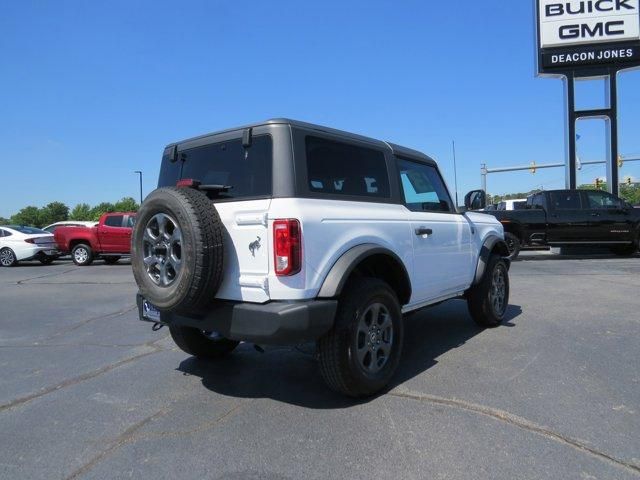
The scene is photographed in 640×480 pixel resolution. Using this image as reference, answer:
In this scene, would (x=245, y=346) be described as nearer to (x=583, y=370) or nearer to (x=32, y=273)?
(x=583, y=370)

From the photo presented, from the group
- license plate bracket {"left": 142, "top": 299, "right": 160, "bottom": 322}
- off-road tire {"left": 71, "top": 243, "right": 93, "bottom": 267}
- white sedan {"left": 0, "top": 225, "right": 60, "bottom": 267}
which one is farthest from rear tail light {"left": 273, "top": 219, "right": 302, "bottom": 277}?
white sedan {"left": 0, "top": 225, "right": 60, "bottom": 267}

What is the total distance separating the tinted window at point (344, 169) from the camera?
3473mm

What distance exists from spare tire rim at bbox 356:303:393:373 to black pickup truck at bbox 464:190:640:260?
10672 millimetres

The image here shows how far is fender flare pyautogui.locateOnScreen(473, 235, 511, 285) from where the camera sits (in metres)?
5.40

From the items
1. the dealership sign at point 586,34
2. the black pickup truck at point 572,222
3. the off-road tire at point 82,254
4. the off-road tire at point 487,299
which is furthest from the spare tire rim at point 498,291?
the dealership sign at point 586,34

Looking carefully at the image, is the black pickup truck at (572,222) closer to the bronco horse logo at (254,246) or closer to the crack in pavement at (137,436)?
the bronco horse logo at (254,246)

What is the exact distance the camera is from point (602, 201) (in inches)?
547

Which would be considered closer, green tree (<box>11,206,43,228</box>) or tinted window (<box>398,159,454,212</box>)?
tinted window (<box>398,159,454,212</box>)

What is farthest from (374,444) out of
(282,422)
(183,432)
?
(183,432)

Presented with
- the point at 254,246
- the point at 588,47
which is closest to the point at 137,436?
the point at 254,246

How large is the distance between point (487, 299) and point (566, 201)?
990 centimetres

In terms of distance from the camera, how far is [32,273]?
46.4 feet

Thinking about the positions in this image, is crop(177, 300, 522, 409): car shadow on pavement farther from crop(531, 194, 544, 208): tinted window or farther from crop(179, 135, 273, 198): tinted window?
crop(531, 194, 544, 208): tinted window

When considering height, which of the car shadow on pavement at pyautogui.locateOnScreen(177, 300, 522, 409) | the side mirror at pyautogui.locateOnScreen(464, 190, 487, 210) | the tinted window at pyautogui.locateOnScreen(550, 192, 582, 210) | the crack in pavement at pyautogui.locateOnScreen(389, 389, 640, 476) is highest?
the tinted window at pyautogui.locateOnScreen(550, 192, 582, 210)
